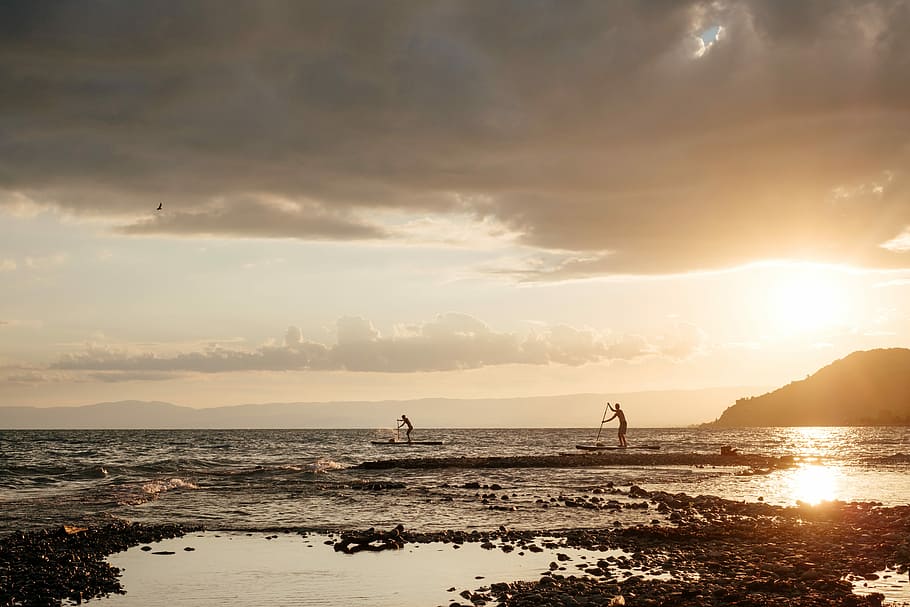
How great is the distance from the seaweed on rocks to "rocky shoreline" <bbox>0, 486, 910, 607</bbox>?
3 cm

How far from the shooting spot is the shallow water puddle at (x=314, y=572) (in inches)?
570

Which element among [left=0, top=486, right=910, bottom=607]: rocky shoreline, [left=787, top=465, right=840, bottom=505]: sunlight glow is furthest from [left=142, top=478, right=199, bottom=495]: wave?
[left=787, top=465, right=840, bottom=505]: sunlight glow

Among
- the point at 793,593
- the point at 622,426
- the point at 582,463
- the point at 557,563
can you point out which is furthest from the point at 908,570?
the point at 622,426

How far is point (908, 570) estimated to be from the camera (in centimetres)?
1548

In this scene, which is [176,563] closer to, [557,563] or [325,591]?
[325,591]

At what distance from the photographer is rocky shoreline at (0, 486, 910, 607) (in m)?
13.8

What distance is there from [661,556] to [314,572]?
7.57m

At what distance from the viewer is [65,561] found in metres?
17.6

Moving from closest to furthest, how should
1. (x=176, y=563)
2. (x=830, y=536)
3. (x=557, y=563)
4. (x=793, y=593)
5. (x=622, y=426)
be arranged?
(x=793, y=593)
(x=557, y=563)
(x=176, y=563)
(x=830, y=536)
(x=622, y=426)

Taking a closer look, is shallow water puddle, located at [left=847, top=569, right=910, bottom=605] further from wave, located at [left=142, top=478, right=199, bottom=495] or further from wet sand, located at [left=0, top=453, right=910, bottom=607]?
wave, located at [left=142, top=478, right=199, bottom=495]

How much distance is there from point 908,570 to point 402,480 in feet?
88.8

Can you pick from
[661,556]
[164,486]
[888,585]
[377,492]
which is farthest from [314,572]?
[164,486]

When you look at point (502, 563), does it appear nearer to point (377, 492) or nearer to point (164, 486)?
point (377, 492)

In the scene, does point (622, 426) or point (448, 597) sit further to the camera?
point (622, 426)
